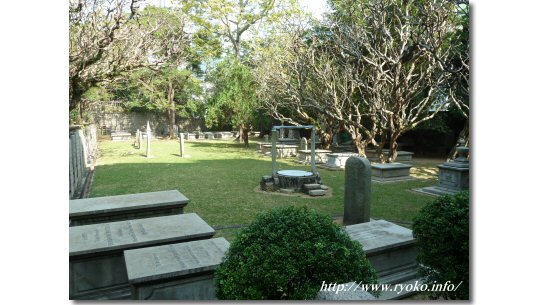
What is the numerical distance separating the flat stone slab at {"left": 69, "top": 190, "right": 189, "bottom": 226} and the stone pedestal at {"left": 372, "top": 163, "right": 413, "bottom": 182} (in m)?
6.46

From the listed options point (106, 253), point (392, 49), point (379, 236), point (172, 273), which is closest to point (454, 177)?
point (392, 49)

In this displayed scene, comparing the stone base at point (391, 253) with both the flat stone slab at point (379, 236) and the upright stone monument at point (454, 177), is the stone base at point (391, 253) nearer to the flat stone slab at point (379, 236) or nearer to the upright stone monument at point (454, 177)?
the flat stone slab at point (379, 236)

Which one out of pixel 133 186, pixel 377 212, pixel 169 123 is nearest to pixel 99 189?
pixel 133 186

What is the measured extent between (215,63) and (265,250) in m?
16.7

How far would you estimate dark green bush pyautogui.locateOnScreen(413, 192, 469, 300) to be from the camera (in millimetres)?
2881

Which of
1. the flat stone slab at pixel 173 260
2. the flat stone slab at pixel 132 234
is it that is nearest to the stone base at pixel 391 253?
the flat stone slab at pixel 173 260

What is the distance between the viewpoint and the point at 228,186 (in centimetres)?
875

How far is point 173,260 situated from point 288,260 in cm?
106

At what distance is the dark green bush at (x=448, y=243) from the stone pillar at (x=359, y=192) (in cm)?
221

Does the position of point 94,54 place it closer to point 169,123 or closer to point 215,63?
point 215,63

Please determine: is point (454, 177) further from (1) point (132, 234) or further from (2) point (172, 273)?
(2) point (172, 273)

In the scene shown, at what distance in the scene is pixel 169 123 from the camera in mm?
23938

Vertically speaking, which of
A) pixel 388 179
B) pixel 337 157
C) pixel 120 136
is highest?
pixel 120 136

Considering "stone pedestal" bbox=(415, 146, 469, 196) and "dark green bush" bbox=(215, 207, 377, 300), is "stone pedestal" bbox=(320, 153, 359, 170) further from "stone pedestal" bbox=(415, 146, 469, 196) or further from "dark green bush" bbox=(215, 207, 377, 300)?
"dark green bush" bbox=(215, 207, 377, 300)
